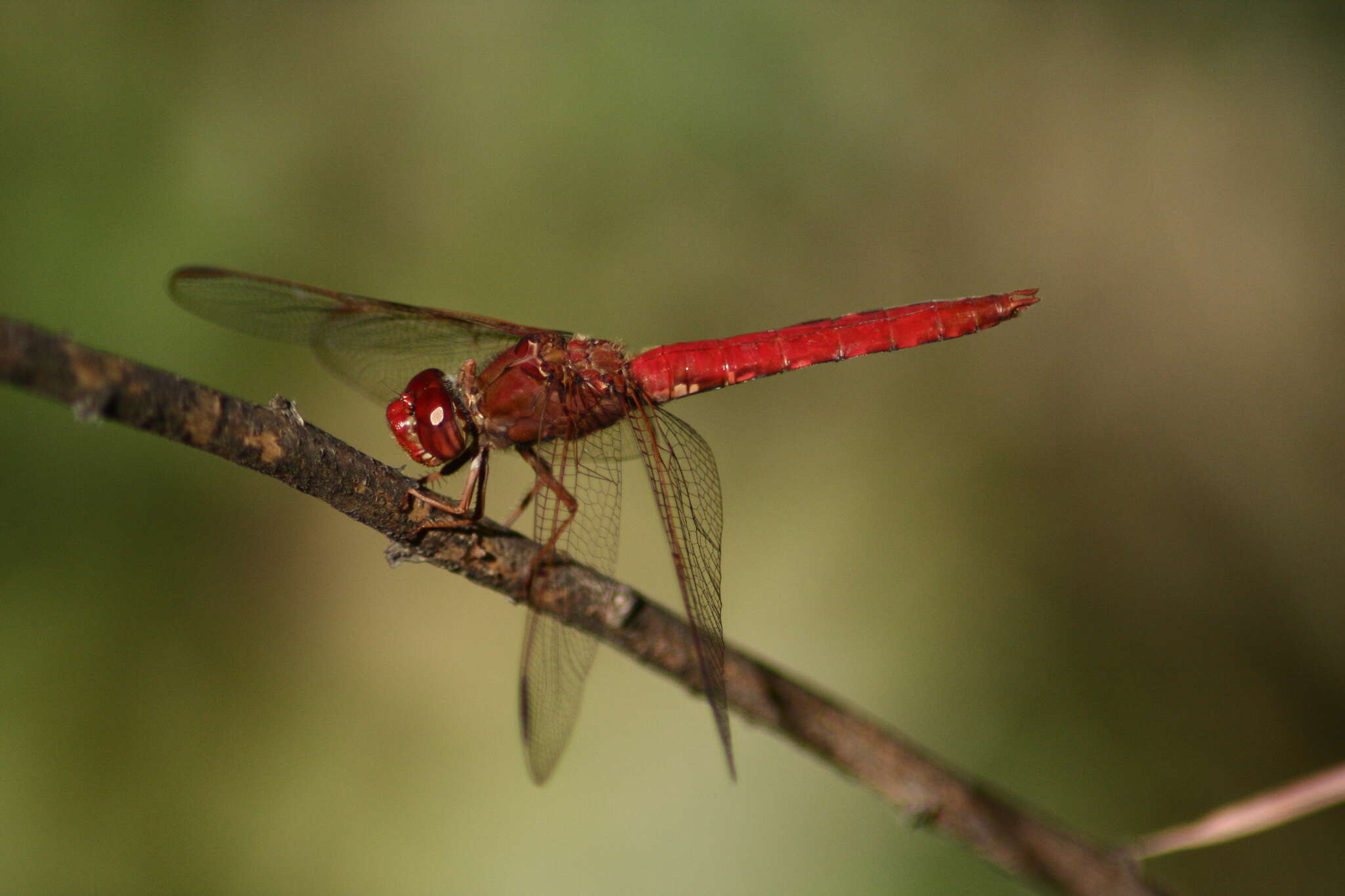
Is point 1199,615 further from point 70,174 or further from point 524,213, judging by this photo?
point 70,174

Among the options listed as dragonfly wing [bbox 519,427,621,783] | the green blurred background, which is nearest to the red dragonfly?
dragonfly wing [bbox 519,427,621,783]

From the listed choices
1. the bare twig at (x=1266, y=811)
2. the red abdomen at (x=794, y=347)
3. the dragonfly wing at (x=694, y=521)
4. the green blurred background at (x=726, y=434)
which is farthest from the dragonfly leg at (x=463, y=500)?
the bare twig at (x=1266, y=811)

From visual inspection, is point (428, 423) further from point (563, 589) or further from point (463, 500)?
point (563, 589)

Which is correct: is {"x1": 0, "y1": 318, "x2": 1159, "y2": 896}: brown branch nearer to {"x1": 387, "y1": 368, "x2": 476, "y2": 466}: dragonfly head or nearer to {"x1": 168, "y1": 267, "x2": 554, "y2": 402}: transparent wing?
{"x1": 387, "y1": 368, "x2": 476, "y2": 466}: dragonfly head

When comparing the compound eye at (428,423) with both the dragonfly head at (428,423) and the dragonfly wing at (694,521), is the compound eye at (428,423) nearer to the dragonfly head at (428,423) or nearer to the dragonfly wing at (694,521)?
the dragonfly head at (428,423)

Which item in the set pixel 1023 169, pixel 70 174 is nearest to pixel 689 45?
pixel 1023 169

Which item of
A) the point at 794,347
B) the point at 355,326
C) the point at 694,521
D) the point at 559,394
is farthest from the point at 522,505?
the point at 794,347
